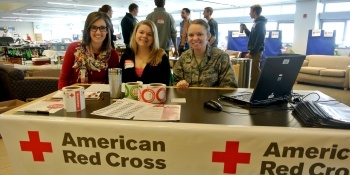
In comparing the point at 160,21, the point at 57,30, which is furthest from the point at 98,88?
the point at 57,30

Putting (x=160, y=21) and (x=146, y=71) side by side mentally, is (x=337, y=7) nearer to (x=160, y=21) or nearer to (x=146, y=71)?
(x=160, y=21)

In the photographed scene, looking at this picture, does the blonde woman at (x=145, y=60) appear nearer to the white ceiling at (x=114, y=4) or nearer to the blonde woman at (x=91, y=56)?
the blonde woman at (x=91, y=56)

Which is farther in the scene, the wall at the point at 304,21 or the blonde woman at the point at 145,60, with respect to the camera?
the wall at the point at 304,21

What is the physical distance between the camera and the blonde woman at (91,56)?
1.79m

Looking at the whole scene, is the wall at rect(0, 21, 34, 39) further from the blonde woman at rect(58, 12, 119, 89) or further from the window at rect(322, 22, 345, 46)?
the blonde woman at rect(58, 12, 119, 89)

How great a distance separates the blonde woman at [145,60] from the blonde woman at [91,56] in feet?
0.50

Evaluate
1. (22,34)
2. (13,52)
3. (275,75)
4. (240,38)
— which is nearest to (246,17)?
(240,38)

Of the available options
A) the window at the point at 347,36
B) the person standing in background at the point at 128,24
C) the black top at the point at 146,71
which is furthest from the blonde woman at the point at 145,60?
the window at the point at 347,36

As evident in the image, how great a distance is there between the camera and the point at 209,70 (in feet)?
5.74

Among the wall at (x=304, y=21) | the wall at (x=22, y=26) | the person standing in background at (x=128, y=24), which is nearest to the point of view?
the person standing in background at (x=128, y=24)

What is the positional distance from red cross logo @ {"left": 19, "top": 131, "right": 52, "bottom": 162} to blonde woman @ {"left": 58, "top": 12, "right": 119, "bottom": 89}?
32.7 inches

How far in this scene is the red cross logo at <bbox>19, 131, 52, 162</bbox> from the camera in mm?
997

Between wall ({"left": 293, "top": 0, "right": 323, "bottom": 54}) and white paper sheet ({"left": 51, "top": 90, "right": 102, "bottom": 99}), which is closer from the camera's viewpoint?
white paper sheet ({"left": 51, "top": 90, "right": 102, "bottom": 99})

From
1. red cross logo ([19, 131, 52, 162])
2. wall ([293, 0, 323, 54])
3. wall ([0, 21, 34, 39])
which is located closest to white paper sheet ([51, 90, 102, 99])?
red cross logo ([19, 131, 52, 162])
